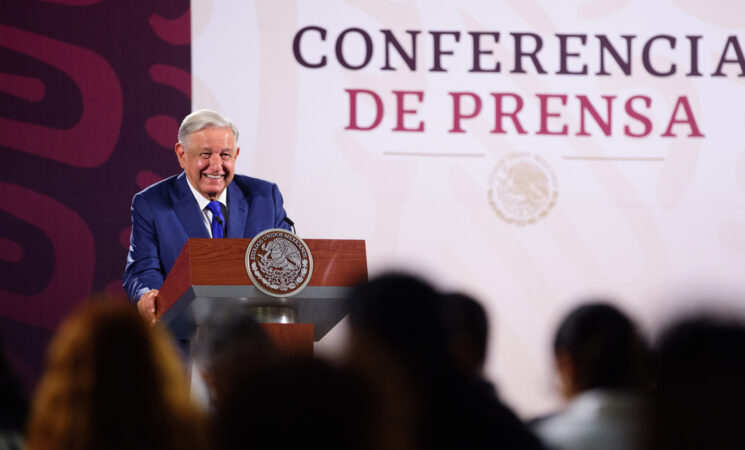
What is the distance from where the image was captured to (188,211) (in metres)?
3.90

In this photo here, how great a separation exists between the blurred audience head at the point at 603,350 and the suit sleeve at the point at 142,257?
196 cm

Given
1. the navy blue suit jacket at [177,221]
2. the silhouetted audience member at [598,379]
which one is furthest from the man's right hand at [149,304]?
the silhouetted audience member at [598,379]

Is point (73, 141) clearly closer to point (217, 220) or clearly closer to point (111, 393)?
point (217, 220)

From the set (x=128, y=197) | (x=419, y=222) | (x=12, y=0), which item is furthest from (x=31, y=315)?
(x=419, y=222)

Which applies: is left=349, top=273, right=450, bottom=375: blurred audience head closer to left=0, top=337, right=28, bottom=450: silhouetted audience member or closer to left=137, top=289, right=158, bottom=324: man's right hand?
left=0, top=337, right=28, bottom=450: silhouetted audience member

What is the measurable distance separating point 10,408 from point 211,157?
263 cm

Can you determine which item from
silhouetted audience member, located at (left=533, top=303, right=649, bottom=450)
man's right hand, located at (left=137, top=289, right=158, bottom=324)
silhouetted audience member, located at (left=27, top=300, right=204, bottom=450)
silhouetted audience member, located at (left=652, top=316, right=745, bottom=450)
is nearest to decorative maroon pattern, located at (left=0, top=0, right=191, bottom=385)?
man's right hand, located at (left=137, top=289, right=158, bottom=324)

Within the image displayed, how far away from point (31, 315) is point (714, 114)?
3.78 metres

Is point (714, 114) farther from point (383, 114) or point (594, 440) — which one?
point (594, 440)

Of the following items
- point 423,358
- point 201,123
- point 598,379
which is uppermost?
point 201,123

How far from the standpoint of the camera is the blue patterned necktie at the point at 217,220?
383 centimetres

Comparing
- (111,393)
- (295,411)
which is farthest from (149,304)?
(295,411)

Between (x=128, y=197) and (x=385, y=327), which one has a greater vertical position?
(x=128, y=197)

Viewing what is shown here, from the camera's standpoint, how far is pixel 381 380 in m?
1.01
